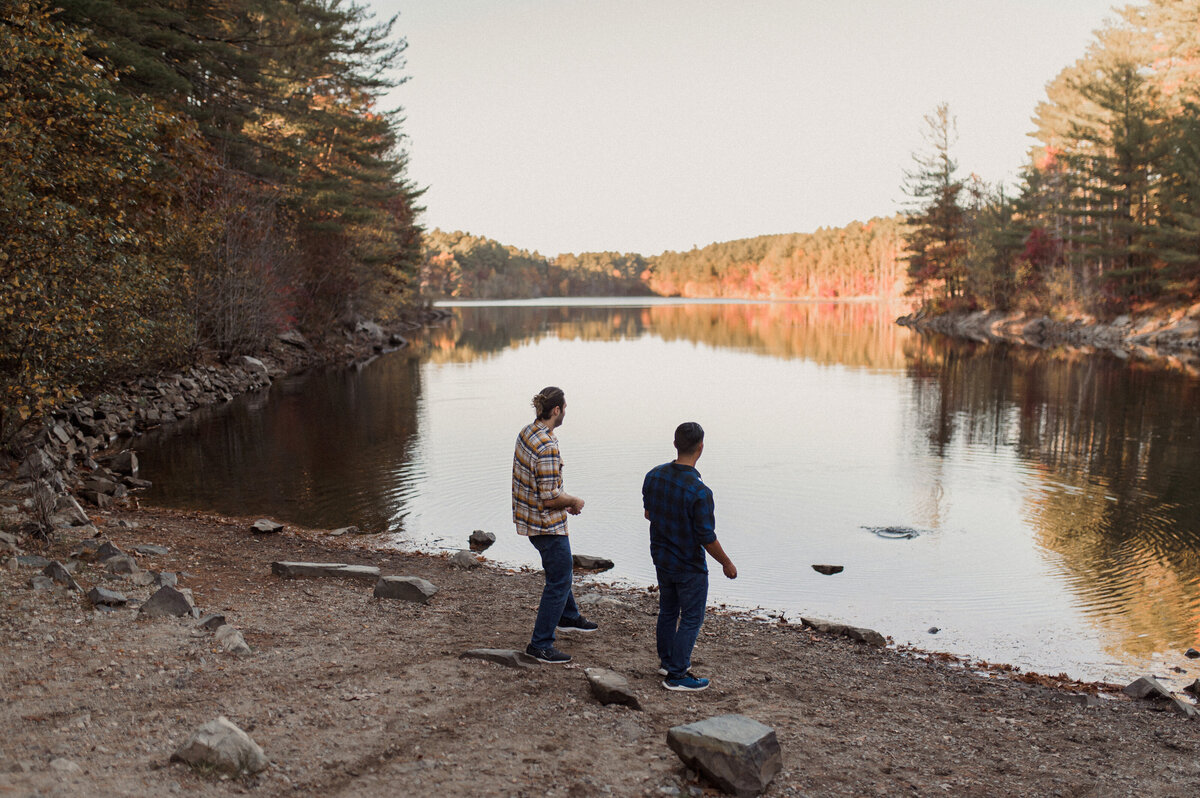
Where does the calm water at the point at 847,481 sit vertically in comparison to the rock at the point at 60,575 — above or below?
below

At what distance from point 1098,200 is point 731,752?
54.6 meters

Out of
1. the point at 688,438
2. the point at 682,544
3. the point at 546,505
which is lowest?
the point at 682,544

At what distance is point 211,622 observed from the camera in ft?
22.9

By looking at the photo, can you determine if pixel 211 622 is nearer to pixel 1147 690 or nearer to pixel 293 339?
pixel 1147 690

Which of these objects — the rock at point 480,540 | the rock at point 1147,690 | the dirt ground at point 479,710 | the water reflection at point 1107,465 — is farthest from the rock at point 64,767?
the water reflection at point 1107,465

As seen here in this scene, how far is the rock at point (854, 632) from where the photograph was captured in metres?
8.12

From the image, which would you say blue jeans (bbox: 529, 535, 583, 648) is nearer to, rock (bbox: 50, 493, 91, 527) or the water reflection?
the water reflection

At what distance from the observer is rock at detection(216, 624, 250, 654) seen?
255 inches

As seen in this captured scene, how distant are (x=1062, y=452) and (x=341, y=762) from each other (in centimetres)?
1744

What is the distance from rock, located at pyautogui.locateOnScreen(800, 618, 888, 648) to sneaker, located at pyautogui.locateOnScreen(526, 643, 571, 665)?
2894mm

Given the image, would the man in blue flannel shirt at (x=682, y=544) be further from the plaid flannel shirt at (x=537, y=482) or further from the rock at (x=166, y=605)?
the rock at (x=166, y=605)

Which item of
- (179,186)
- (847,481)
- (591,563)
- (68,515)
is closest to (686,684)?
(591,563)

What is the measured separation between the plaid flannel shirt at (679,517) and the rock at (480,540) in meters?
5.78

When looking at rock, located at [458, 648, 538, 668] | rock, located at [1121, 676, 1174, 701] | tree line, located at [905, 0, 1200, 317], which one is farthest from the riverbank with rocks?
rock, located at [458, 648, 538, 668]
